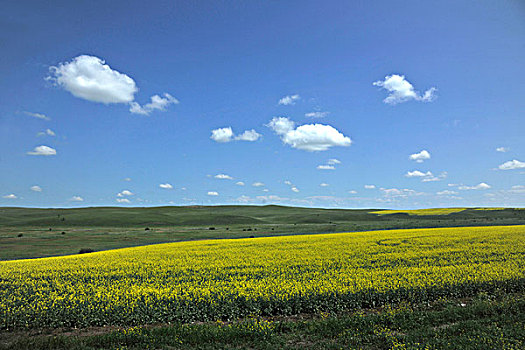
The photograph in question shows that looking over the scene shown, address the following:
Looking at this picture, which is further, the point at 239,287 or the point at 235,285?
the point at 235,285

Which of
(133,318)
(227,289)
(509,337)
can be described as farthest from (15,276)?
(509,337)

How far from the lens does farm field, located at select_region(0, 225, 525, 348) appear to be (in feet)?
33.3

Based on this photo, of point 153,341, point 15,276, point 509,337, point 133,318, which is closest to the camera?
point 509,337

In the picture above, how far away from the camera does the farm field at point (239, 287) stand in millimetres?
10141

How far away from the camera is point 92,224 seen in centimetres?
7956

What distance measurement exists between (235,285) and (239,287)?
→ 16.2 inches

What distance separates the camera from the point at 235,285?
11.9 meters

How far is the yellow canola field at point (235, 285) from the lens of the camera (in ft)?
33.5

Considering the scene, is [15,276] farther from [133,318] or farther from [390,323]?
[390,323]

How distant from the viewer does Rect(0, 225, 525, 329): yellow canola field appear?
1021 cm

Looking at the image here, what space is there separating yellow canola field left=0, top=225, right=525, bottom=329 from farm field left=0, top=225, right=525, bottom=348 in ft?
0.11

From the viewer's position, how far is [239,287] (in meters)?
11.5

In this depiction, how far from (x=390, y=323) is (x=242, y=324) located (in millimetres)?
4225

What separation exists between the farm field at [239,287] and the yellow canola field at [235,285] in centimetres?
3
